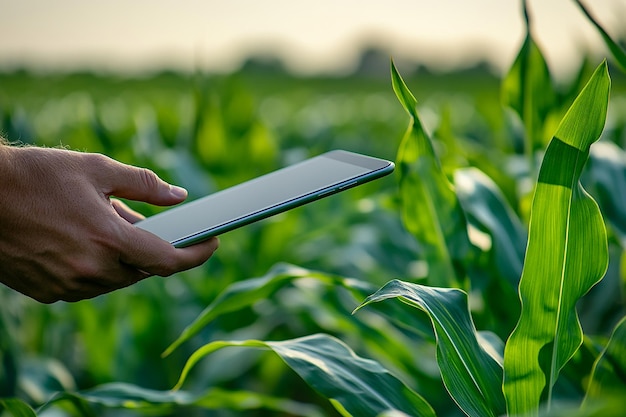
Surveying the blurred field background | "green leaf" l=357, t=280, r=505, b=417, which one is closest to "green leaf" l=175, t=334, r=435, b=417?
"green leaf" l=357, t=280, r=505, b=417

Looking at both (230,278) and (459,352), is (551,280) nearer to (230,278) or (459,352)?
(459,352)

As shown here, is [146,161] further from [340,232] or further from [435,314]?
[435,314]

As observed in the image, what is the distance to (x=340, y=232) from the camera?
2209 mm

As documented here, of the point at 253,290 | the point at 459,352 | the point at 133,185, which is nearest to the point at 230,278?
the point at 253,290

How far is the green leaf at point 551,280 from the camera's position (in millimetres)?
814

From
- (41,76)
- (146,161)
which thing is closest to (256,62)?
(41,76)

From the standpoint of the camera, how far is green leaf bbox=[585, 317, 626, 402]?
33.6 inches

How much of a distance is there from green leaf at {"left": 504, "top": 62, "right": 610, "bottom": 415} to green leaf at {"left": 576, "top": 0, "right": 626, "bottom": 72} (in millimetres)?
254

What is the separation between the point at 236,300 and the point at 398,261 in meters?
1.09

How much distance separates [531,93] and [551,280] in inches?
27.0

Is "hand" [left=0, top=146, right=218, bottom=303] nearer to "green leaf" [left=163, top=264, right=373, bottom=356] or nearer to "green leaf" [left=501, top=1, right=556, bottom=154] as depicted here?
"green leaf" [left=163, top=264, right=373, bottom=356]

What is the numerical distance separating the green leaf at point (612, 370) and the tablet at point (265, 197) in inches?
14.2

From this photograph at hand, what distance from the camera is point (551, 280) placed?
0.82 meters

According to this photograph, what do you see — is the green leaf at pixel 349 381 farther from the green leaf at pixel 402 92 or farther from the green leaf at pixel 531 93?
the green leaf at pixel 531 93
